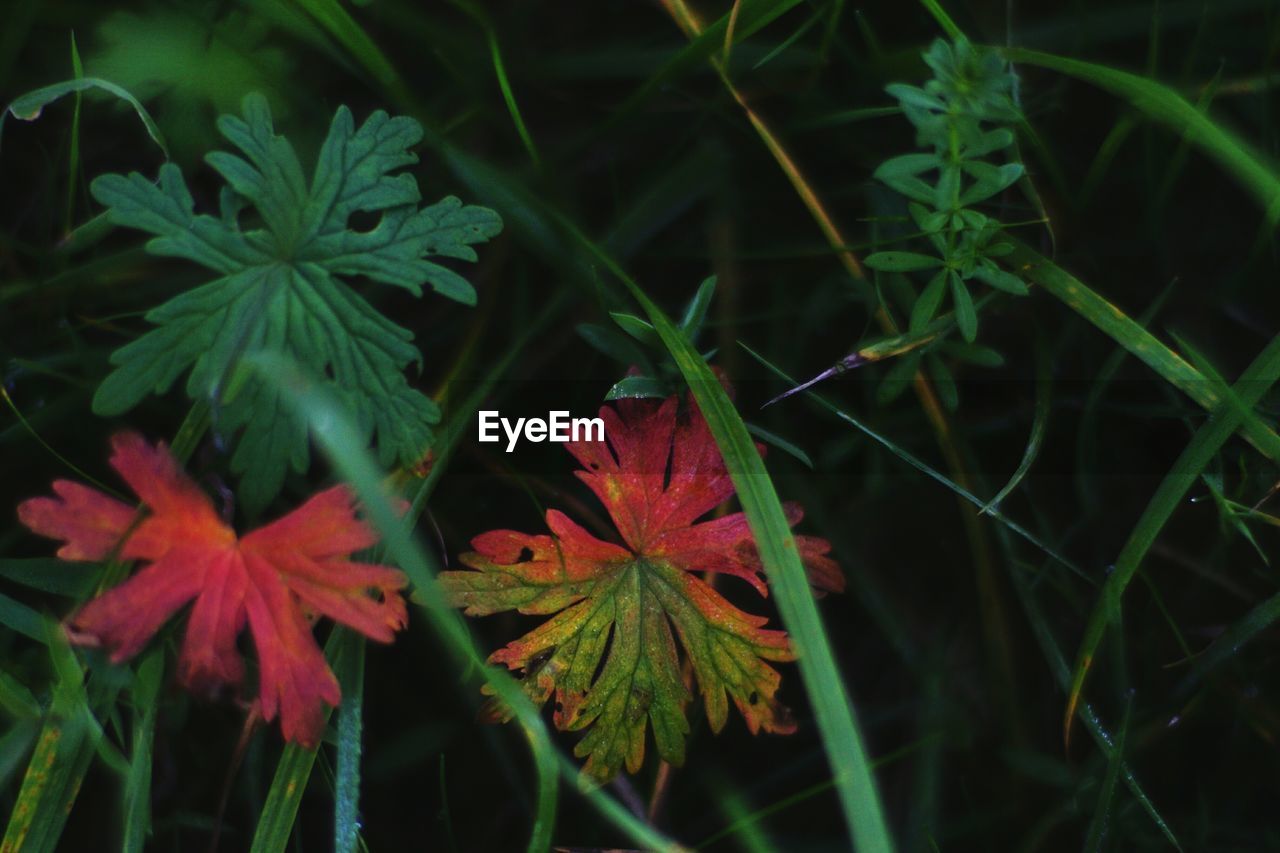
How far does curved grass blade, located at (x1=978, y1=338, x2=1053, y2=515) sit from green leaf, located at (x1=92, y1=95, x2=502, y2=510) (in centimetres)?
83

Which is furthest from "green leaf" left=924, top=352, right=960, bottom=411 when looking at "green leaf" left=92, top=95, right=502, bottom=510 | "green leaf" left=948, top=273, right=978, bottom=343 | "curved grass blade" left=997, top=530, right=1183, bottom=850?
"green leaf" left=92, top=95, right=502, bottom=510

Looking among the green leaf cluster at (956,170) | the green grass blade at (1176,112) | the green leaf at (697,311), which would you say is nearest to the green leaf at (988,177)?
the green leaf cluster at (956,170)

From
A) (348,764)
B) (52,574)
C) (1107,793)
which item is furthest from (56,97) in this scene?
(1107,793)

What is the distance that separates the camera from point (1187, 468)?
151 centimetres

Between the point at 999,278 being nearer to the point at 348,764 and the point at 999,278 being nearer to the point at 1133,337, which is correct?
the point at 1133,337

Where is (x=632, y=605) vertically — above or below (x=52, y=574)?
below

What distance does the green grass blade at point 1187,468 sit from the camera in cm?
150

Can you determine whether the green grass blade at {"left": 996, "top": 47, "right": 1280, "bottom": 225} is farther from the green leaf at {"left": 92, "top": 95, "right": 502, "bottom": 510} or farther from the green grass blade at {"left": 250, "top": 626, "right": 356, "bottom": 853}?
the green grass blade at {"left": 250, "top": 626, "right": 356, "bottom": 853}

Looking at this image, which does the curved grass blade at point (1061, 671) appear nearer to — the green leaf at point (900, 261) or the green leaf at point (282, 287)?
the green leaf at point (900, 261)

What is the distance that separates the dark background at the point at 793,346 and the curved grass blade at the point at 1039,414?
0.9 inches

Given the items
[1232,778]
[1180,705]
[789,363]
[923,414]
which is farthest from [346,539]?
[1232,778]

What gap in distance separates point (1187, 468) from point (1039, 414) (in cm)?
22

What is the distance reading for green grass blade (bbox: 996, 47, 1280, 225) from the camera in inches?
57.2

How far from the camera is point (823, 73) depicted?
6.02 ft
